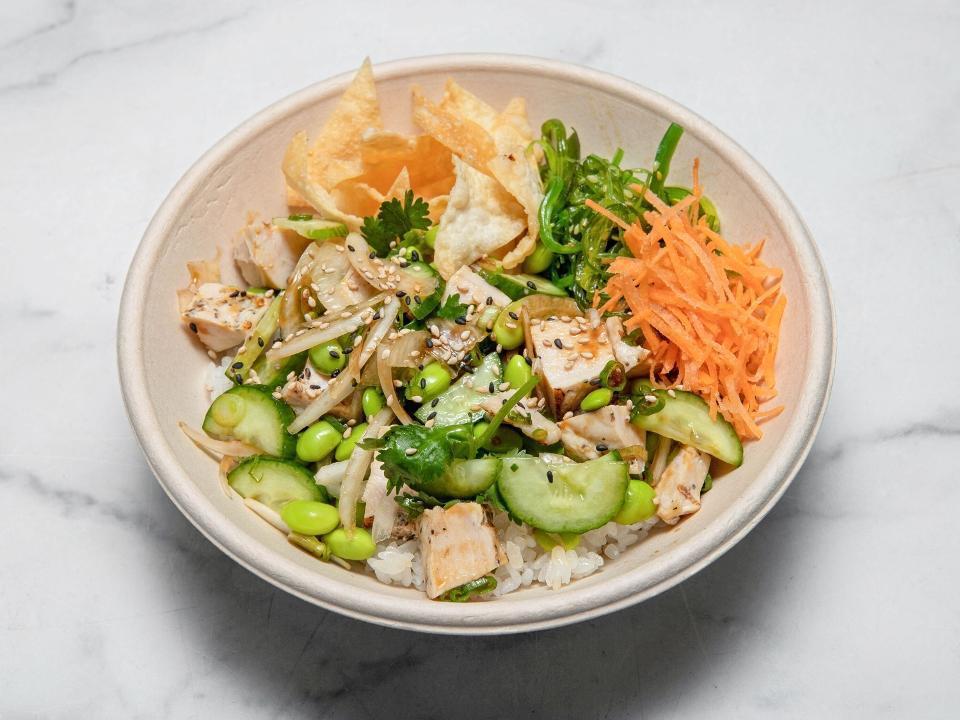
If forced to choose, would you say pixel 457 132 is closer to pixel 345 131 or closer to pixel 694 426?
pixel 345 131

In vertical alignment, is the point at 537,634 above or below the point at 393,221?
below

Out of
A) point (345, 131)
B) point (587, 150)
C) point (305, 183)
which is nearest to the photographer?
point (305, 183)

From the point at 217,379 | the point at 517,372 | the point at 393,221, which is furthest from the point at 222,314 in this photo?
the point at 517,372

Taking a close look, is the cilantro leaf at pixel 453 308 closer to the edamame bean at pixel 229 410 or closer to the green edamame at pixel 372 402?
the green edamame at pixel 372 402

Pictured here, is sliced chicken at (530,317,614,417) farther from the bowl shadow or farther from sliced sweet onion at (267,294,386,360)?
the bowl shadow

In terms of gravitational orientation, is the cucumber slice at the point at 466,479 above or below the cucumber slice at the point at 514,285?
below

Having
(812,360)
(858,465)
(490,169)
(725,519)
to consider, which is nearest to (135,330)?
(490,169)

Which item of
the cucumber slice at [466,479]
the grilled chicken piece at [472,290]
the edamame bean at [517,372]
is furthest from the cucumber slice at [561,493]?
the grilled chicken piece at [472,290]
